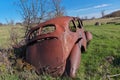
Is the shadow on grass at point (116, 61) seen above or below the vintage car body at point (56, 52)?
below

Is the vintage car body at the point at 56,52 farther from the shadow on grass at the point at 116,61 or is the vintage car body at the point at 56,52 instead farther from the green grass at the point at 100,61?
the shadow on grass at the point at 116,61

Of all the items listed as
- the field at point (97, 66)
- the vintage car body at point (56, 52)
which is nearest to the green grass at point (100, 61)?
the field at point (97, 66)

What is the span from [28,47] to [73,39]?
1.46 m

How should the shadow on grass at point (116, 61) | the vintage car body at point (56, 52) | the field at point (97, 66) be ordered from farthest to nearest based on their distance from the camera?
the shadow on grass at point (116, 61) → the vintage car body at point (56, 52) → the field at point (97, 66)

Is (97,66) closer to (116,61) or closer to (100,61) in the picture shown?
(100,61)

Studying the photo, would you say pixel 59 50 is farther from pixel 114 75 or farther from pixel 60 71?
pixel 114 75

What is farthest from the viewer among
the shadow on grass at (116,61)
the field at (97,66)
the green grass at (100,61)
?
the shadow on grass at (116,61)

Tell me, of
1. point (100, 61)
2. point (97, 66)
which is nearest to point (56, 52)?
point (97, 66)

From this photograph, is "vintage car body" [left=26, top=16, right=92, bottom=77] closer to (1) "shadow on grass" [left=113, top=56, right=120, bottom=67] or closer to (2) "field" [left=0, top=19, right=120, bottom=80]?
(2) "field" [left=0, top=19, right=120, bottom=80]

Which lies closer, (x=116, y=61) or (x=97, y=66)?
(x=97, y=66)

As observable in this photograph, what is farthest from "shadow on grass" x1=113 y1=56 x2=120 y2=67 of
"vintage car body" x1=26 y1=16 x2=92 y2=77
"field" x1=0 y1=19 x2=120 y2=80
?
"vintage car body" x1=26 y1=16 x2=92 y2=77

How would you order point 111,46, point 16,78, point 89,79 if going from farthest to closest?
point 111,46, point 16,78, point 89,79

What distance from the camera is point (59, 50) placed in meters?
7.66

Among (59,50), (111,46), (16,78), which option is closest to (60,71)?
(59,50)
